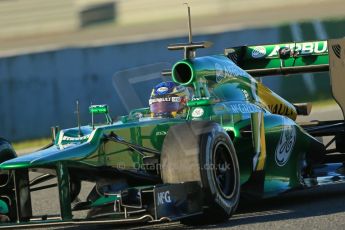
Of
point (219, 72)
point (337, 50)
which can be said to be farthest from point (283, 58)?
point (219, 72)

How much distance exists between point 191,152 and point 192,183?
22 cm

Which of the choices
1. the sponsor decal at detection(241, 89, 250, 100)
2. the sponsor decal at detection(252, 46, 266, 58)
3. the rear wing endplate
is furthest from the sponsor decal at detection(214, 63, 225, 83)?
the sponsor decal at detection(252, 46, 266, 58)

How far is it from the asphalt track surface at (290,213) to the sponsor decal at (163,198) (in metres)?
0.44

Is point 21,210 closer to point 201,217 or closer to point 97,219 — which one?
point 97,219

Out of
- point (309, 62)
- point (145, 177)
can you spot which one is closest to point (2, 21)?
point (309, 62)

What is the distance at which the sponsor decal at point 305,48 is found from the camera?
968 cm

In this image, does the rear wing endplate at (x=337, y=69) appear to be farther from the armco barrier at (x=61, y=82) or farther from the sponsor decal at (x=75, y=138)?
the armco barrier at (x=61, y=82)

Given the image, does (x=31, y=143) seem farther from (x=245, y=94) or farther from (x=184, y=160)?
(x=184, y=160)

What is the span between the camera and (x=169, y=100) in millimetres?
7922

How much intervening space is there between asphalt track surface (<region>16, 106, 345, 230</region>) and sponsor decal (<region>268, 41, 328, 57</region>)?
1427 mm

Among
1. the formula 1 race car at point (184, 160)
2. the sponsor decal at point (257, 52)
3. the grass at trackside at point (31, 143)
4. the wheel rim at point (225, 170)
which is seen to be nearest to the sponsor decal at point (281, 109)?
the formula 1 race car at point (184, 160)

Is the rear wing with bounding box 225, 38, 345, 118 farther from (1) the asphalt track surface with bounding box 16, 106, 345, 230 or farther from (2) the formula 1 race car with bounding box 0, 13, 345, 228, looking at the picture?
(1) the asphalt track surface with bounding box 16, 106, 345, 230

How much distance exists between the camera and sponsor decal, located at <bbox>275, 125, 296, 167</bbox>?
26.3 feet

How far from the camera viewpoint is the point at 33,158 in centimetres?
682
